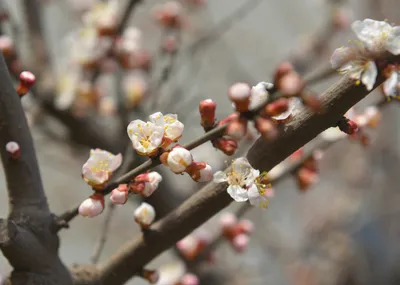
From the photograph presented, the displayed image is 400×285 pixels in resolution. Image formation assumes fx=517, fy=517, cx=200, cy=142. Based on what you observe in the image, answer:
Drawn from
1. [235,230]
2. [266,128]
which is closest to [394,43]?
[266,128]

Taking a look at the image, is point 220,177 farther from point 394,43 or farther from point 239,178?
point 394,43

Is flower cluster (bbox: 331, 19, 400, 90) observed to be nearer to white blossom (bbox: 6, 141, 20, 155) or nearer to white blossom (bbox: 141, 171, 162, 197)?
white blossom (bbox: 141, 171, 162, 197)

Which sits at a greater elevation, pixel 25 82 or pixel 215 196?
pixel 25 82

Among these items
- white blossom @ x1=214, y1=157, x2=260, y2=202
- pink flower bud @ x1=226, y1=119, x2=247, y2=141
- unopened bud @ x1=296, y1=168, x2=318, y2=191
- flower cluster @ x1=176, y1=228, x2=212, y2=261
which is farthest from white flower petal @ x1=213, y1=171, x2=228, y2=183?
flower cluster @ x1=176, y1=228, x2=212, y2=261

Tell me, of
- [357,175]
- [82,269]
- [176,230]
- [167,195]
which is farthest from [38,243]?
[357,175]

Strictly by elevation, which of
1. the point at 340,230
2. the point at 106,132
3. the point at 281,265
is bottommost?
the point at 281,265

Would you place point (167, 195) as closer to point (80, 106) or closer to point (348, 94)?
point (80, 106)

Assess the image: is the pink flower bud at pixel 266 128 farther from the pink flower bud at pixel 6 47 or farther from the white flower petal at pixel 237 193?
the pink flower bud at pixel 6 47
